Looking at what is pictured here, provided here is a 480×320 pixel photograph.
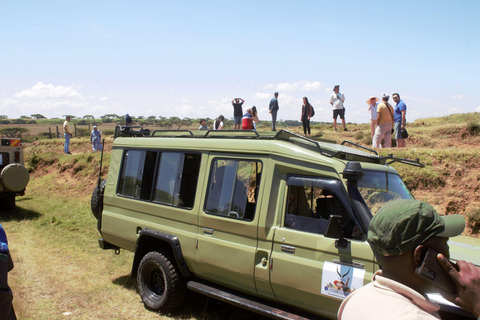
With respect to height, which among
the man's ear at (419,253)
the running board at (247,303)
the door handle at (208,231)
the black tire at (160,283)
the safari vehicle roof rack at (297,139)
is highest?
the safari vehicle roof rack at (297,139)

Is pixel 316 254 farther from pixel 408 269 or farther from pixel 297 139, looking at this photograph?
pixel 408 269

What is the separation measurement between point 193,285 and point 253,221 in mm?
1268

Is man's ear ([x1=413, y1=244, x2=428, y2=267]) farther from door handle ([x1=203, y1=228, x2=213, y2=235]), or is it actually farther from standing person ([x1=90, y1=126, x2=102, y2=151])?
standing person ([x1=90, y1=126, x2=102, y2=151])

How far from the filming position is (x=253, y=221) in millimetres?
4777

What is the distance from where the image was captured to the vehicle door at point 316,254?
12.9 feet

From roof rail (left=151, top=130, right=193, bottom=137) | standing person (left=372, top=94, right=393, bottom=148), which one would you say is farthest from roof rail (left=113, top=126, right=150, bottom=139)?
standing person (left=372, top=94, right=393, bottom=148)

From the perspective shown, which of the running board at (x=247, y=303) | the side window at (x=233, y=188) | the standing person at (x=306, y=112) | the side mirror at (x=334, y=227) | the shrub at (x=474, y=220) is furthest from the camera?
the standing person at (x=306, y=112)

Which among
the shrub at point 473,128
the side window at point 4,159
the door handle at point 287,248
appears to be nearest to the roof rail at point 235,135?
the door handle at point 287,248

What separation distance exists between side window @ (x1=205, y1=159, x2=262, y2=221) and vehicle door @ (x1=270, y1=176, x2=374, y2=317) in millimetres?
507

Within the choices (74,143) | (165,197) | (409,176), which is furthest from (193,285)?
(74,143)

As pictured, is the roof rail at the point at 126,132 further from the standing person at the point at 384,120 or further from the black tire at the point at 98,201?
the standing person at the point at 384,120

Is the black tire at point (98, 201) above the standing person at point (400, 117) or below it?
below

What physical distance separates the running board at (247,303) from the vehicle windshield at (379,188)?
51.5 inches

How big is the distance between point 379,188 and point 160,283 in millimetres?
3308
